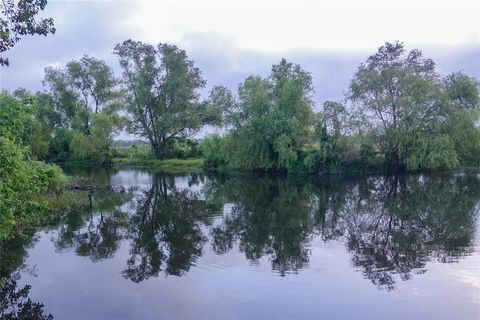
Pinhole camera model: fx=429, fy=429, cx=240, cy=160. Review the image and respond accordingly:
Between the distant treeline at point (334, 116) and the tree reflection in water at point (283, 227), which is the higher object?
the distant treeline at point (334, 116)

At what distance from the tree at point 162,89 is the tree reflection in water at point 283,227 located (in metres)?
31.3

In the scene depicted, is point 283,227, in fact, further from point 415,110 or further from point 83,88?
point 83,88

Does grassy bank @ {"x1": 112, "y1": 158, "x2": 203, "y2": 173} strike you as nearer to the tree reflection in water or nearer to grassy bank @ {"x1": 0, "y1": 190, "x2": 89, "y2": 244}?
the tree reflection in water

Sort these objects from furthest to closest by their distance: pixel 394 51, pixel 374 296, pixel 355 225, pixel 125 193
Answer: pixel 394 51 < pixel 125 193 < pixel 355 225 < pixel 374 296

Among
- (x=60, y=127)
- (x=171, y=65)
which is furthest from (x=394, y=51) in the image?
(x=60, y=127)

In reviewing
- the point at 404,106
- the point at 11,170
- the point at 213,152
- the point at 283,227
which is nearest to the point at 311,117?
the point at 404,106

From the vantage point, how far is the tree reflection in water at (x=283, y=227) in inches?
541

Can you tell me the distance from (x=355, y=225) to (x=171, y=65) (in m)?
46.3

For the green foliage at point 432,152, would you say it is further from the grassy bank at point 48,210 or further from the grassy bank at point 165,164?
the grassy bank at point 48,210

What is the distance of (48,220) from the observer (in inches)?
805

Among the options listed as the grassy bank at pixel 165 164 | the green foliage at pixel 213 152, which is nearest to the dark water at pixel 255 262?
the green foliage at pixel 213 152

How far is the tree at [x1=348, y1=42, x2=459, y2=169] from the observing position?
143 feet

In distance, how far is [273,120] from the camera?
47156mm

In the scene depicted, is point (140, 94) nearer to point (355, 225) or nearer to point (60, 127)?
point (60, 127)
